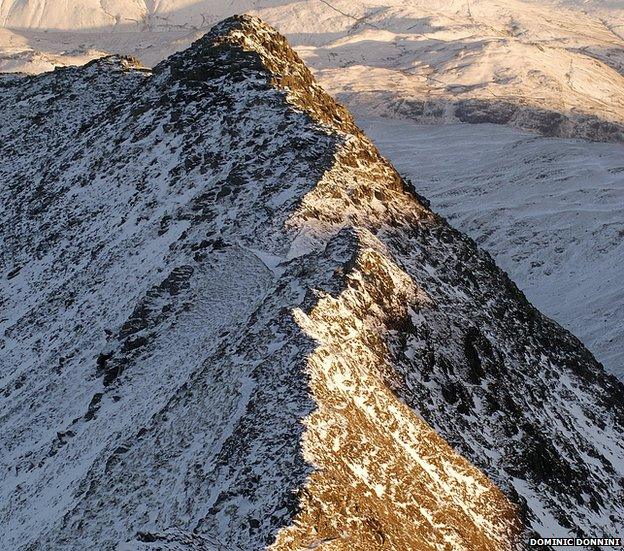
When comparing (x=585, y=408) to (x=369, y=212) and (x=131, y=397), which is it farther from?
(x=131, y=397)

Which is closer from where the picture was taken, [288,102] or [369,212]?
[369,212]

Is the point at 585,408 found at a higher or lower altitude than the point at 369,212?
lower

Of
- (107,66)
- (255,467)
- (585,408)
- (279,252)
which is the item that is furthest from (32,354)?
(107,66)

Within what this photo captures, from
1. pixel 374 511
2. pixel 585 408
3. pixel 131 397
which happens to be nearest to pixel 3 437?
pixel 131 397

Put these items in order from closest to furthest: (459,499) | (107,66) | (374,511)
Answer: (374,511) → (459,499) → (107,66)

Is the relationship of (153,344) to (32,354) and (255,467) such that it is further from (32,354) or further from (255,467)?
(255,467)

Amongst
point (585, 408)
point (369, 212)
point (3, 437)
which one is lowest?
point (585, 408)

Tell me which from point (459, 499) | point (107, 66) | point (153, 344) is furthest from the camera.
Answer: point (107, 66)
